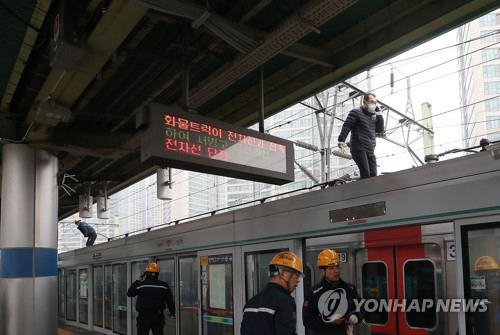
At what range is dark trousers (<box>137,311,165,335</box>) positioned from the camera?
857 centimetres

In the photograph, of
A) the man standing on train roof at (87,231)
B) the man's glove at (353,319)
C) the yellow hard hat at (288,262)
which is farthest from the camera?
the man standing on train roof at (87,231)

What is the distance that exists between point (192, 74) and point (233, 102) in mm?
1250

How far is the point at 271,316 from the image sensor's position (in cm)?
347

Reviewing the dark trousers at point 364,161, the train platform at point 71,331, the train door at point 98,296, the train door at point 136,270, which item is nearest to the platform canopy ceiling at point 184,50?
the dark trousers at point 364,161

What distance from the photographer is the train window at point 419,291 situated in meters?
5.04

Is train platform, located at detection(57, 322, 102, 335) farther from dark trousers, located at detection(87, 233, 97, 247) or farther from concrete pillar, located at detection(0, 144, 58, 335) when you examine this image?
concrete pillar, located at detection(0, 144, 58, 335)

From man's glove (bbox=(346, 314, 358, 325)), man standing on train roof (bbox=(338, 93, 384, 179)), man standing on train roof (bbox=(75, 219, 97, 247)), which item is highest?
man standing on train roof (bbox=(338, 93, 384, 179))

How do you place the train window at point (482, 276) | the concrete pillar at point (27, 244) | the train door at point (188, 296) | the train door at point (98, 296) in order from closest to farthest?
the train window at point (482, 276) < the concrete pillar at point (27, 244) < the train door at point (188, 296) < the train door at point (98, 296)

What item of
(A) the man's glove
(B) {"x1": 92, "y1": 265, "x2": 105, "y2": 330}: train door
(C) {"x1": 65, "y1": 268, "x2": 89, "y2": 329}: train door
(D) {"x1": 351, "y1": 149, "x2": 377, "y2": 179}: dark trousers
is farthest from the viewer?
(C) {"x1": 65, "y1": 268, "x2": 89, "y2": 329}: train door

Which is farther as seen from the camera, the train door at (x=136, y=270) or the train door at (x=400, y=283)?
the train door at (x=136, y=270)

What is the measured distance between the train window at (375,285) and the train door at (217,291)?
6.62ft

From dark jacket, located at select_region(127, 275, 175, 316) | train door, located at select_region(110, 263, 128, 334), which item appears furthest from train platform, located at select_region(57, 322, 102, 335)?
dark jacket, located at select_region(127, 275, 175, 316)

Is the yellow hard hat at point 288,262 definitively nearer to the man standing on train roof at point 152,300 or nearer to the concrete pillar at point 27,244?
the man standing on train roof at point 152,300

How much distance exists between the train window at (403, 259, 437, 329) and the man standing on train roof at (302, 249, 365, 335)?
75cm
